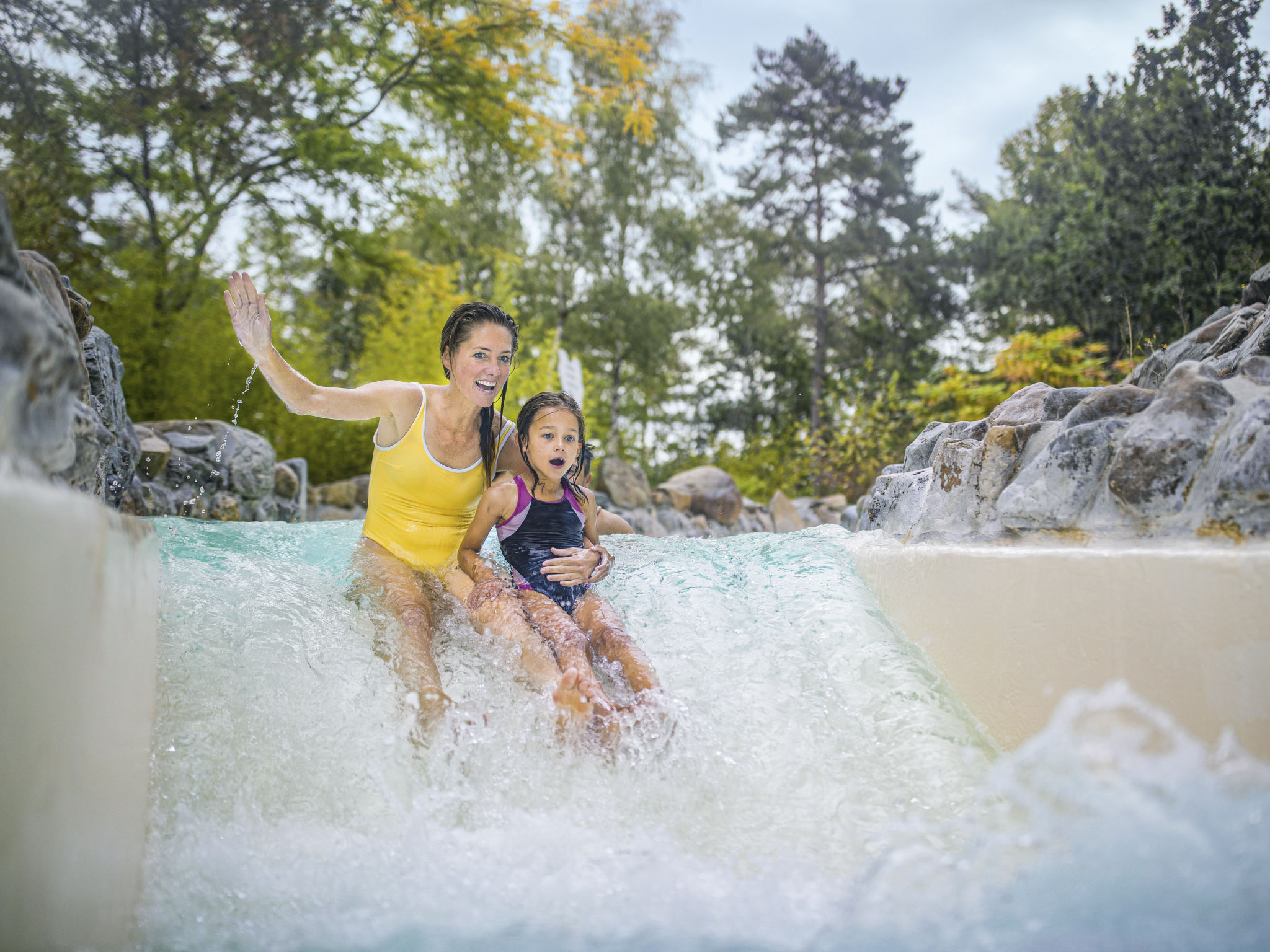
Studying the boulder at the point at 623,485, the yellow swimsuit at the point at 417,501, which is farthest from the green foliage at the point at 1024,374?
the yellow swimsuit at the point at 417,501

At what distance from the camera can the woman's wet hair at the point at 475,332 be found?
240 cm

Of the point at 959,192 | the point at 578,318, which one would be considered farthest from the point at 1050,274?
the point at 578,318

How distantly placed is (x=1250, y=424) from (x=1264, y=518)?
0.17m

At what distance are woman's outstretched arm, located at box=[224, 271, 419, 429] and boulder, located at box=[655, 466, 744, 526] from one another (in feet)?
18.4

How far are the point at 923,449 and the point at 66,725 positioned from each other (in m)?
2.34

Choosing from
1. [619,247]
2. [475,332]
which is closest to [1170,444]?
[475,332]

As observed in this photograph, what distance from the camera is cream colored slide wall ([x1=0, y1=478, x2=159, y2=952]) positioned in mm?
963

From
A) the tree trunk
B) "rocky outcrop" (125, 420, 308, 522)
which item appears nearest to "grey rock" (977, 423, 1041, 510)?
"rocky outcrop" (125, 420, 308, 522)

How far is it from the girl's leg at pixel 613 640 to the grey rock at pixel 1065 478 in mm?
940

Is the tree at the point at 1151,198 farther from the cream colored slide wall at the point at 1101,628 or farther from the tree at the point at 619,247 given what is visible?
the cream colored slide wall at the point at 1101,628

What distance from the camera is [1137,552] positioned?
142 centimetres

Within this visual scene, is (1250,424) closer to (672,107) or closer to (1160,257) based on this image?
→ (1160,257)

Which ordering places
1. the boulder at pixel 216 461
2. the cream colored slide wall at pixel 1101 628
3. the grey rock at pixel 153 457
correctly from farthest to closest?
the boulder at pixel 216 461 < the grey rock at pixel 153 457 < the cream colored slide wall at pixel 1101 628

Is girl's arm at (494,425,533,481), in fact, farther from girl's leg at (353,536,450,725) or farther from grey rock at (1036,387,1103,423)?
grey rock at (1036,387,1103,423)
